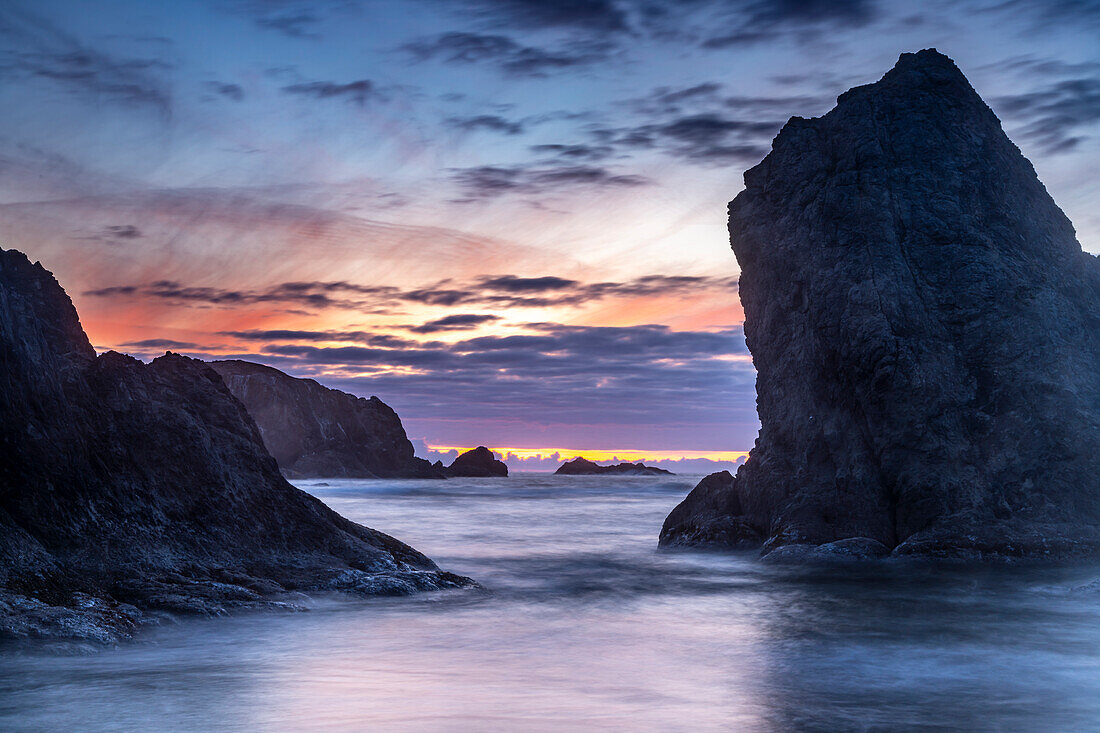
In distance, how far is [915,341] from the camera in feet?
87.3

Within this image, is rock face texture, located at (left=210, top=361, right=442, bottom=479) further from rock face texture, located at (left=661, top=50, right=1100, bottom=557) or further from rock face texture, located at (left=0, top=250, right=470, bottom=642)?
rock face texture, located at (left=0, top=250, right=470, bottom=642)

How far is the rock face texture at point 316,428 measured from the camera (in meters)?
139

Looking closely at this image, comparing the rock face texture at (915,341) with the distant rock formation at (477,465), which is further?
the distant rock formation at (477,465)

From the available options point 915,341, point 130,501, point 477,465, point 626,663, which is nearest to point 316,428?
point 477,465

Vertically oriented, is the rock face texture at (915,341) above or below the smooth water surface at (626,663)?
above

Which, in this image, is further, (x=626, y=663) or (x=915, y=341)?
(x=915, y=341)

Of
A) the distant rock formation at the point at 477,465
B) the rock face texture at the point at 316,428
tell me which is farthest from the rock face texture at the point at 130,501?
the distant rock formation at the point at 477,465

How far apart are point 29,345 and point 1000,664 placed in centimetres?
1687

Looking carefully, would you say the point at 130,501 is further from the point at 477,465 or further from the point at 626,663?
the point at 477,465

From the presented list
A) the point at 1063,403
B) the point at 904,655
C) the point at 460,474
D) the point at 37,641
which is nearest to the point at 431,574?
the point at 37,641

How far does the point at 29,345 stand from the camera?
1499cm

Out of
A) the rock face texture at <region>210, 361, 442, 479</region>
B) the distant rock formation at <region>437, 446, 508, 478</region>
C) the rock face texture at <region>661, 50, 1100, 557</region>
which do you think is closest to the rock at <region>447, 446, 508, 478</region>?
the distant rock formation at <region>437, 446, 508, 478</region>

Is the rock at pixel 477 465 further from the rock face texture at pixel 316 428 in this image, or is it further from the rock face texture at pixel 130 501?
the rock face texture at pixel 130 501

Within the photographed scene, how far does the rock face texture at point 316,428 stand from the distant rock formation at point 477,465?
1753 centimetres
